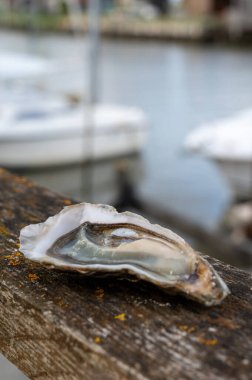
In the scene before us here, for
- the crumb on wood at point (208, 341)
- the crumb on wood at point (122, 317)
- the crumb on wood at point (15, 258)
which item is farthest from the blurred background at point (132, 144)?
the crumb on wood at point (208, 341)

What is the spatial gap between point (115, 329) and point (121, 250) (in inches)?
6.7

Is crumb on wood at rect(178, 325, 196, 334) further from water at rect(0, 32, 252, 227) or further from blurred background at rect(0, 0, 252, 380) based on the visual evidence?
water at rect(0, 32, 252, 227)

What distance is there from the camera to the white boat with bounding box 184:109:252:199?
1105 centimetres

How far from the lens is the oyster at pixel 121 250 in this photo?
990 mm

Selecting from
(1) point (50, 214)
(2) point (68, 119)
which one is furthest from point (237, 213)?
(1) point (50, 214)

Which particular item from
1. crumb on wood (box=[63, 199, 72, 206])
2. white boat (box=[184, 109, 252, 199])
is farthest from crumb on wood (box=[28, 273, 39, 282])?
white boat (box=[184, 109, 252, 199])

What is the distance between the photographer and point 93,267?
3.34 ft

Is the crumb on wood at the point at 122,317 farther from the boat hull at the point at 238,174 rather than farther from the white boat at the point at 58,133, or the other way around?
the white boat at the point at 58,133

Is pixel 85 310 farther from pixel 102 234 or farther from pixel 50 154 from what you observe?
pixel 50 154

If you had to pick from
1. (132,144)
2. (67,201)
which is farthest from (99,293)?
(132,144)

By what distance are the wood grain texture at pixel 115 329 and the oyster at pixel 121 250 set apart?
4cm

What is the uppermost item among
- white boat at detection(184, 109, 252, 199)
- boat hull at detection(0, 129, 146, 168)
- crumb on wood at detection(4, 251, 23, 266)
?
crumb on wood at detection(4, 251, 23, 266)

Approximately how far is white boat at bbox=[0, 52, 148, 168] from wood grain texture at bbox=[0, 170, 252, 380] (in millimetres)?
12200

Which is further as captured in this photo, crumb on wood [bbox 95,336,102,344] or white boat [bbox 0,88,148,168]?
white boat [bbox 0,88,148,168]
